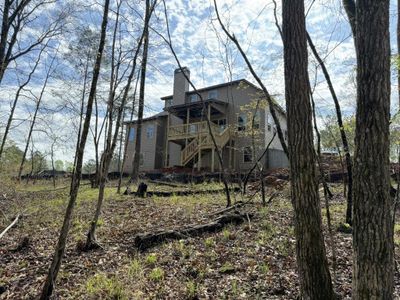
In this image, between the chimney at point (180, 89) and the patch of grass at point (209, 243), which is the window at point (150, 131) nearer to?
the chimney at point (180, 89)

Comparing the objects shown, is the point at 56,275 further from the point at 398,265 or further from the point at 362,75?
the point at 398,265

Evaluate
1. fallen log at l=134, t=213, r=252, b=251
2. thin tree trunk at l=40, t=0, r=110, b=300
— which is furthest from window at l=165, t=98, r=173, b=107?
thin tree trunk at l=40, t=0, r=110, b=300

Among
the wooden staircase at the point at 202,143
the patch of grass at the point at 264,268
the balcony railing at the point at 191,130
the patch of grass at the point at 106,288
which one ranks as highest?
the balcony railing at the point at 191,130

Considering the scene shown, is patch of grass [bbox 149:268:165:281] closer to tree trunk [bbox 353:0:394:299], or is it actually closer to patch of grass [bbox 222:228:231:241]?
patch of grass [bbox 222:228:231:241]

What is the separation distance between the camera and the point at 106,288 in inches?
169

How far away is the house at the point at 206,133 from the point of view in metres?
20.7

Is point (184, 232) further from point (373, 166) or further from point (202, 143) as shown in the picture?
point (202, 143)

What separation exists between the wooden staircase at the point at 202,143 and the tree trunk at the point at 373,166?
17.6 m

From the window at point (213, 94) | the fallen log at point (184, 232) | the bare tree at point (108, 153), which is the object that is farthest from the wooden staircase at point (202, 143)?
the fallen log at point (184, 232)

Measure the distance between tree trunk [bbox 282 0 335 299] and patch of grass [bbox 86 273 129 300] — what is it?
96.2 inches

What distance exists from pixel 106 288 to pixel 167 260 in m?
1.22

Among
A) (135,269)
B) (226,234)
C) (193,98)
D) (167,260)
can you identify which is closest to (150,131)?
(193,98)

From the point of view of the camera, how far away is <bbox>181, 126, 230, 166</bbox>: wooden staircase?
806 inches

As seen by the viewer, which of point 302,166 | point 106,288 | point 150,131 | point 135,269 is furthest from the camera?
point 150,131
